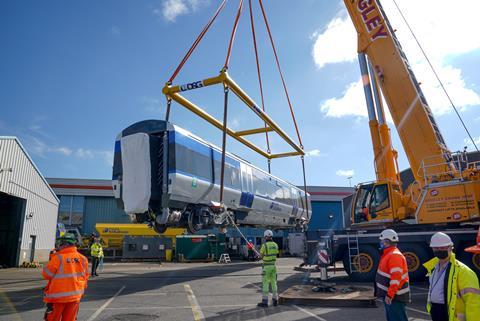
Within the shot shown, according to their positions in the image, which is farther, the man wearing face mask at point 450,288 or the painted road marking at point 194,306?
the painted road marking at point 194,306

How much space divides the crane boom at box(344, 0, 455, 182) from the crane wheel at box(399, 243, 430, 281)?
80.8 inches

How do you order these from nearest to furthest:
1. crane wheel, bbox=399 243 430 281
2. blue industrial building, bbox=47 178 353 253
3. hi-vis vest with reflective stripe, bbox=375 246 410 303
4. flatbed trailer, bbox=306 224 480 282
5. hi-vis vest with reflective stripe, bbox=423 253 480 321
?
hi-vis vest with reflective stripe, bbox=423 253 480 321
hi-vis vest with reflective stripe, bbox=375 246 410 303
flatbed trailer, bbox=306 224 480 282
crane wheel, bbox=399 243 430 281
blue industrial building, bbox=47 178 353 253

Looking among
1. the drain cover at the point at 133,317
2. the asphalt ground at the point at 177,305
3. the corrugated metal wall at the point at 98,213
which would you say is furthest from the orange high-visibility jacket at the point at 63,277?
the corrugated metal wall at the point at 98,213

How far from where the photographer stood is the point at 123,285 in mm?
11320

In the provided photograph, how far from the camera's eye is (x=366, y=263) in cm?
1142

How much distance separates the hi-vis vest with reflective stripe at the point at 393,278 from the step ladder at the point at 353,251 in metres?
6.82

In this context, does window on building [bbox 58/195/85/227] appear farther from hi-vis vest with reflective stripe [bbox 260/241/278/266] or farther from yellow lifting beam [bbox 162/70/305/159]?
hi-vis vest with reflective stripe [bbox 260/241/278/266]

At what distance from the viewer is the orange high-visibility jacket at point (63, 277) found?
14.4 ft

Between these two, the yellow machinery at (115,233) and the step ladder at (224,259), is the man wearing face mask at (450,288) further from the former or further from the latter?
the yellow machinery at (115,233)

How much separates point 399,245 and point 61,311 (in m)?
9.73

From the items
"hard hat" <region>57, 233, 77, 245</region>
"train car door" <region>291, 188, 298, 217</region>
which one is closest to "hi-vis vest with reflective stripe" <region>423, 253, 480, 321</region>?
"hard hat" <region>57, 233, 77, 245</region>

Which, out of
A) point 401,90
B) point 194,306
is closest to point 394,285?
point 194,306

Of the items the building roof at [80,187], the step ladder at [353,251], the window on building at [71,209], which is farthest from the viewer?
the building roof at [80,187]

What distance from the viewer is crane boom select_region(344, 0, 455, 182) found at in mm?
10914
